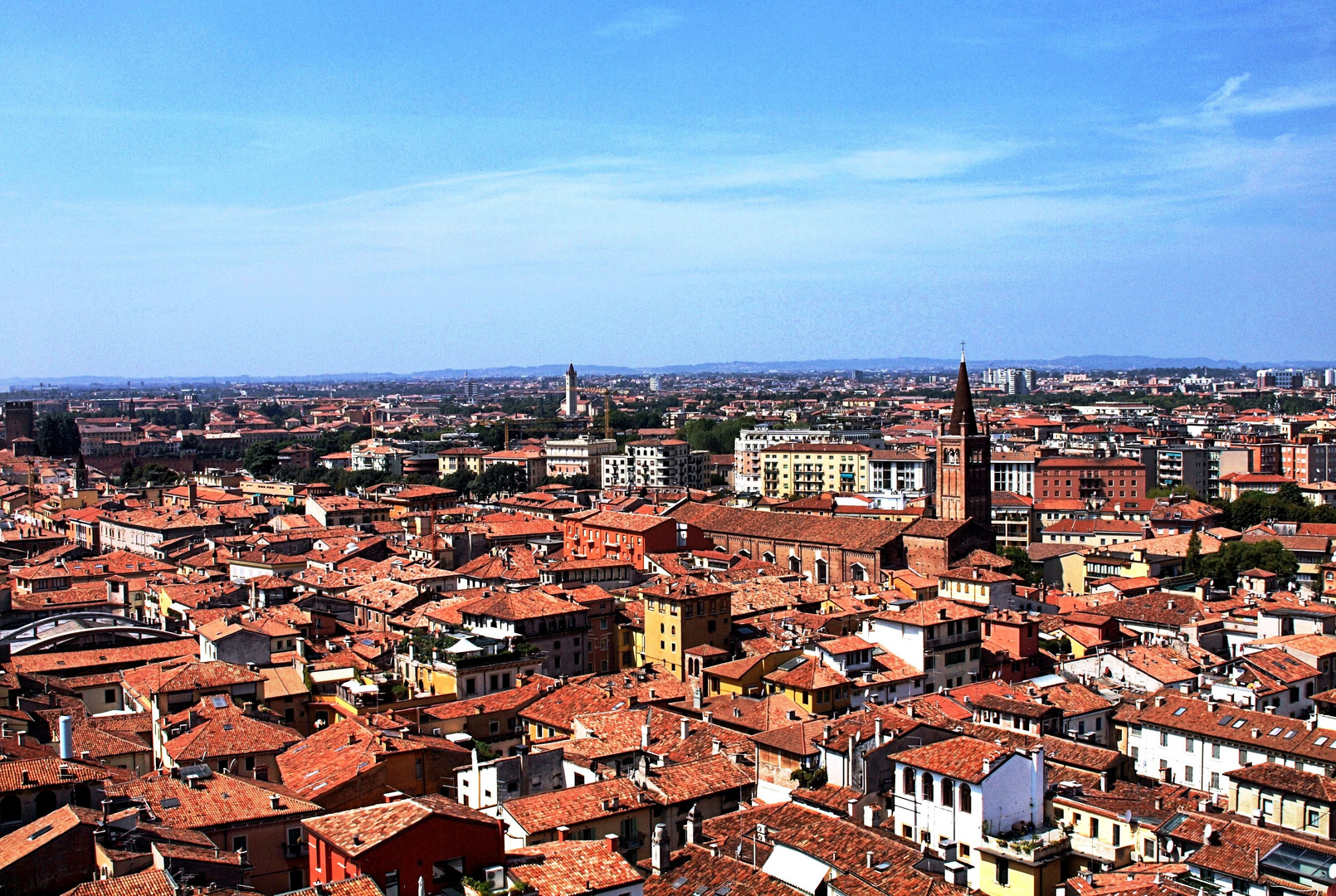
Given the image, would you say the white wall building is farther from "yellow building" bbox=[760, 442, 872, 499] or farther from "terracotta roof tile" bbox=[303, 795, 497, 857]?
"yellow building" bbox=[760, 442, 872, 499]

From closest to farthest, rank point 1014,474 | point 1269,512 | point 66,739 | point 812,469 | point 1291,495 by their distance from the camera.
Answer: point 66,739, point 1269,512, point 1291,495, point 1014,474, point 812,469

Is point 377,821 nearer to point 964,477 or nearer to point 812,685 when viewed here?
point 812,685

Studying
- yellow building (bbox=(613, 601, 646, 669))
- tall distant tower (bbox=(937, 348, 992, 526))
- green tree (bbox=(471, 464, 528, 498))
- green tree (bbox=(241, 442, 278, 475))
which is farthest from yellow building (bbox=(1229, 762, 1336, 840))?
green tree (bbox=(241, 442, 278, 475))

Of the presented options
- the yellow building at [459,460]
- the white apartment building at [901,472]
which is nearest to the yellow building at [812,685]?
the white apartment building at [901,472]

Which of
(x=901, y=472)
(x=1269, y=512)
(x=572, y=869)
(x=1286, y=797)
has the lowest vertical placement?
(x=1269, y=512)

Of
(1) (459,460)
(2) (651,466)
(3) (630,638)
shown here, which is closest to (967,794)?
(3) (630,638)

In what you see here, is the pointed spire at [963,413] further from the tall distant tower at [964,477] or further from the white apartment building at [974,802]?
the white apartment building at [974,802]
